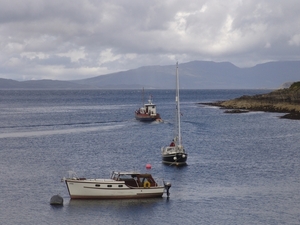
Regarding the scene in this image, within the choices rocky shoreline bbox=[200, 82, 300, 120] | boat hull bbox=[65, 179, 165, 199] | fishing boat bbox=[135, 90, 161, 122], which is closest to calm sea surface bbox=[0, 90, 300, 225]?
boat hull bbox=[65, 179, 165, 199]

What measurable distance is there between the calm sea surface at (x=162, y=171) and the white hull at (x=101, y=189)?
623mm

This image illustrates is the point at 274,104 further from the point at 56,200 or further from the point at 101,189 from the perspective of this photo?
the point at 56,200

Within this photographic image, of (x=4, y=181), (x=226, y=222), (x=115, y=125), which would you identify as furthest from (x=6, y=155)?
(x=115, y=125)

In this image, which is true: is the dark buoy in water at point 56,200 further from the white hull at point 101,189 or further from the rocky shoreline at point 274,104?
the rocky shoreline at point 274,104

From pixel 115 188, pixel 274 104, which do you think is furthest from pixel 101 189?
pixel 274 104

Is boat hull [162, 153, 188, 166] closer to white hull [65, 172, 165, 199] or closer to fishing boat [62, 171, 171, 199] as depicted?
fishing boat [62, 171, 171, 199]

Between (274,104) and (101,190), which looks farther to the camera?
(274,104)

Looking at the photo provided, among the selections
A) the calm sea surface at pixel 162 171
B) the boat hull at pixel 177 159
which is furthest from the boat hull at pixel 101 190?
the boat hull at pixel 177 159

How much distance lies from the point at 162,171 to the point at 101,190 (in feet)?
44.4

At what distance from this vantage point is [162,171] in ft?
196

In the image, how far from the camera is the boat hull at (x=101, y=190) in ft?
155

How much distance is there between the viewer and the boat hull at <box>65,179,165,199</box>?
47250 millimetres

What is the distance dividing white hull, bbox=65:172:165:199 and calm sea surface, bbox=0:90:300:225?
Result: 2.04 feet

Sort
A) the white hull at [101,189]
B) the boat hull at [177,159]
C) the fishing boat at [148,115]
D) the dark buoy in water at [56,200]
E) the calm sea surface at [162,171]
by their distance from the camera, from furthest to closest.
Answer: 1. the fishing boat at [148,115]
2. the boat hull at [177,159]
3. the white hull at [101,189]
4. the dark buoy in water at [56,200]
5. the calm sea surface at [162,171]
